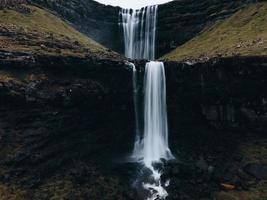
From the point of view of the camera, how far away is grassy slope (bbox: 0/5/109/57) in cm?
8447

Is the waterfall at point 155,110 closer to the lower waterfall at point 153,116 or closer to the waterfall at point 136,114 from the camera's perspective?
the lower waterfall at point 153,116

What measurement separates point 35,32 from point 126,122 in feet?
96.3

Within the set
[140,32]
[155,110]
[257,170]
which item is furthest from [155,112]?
[140,32]

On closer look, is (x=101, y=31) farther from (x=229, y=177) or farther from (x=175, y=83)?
(x=229, y=177)

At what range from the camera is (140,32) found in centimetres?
14000

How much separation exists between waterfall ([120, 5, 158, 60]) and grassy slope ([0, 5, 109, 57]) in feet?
76.5

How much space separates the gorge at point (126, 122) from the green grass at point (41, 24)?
38.7 inches

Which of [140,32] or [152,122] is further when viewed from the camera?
[140,32]

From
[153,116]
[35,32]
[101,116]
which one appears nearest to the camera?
[101,116]

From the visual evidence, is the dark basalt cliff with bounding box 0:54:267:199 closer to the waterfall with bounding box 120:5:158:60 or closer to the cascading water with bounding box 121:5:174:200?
the cascading water with bounding box 121:5:174:200

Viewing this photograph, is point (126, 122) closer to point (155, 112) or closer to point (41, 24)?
point (155, 112)

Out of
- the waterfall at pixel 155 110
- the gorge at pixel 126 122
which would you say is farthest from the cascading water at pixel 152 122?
the gorge at pixel 126 122

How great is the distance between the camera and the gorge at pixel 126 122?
2830 inches

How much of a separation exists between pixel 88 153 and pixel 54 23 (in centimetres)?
5156
